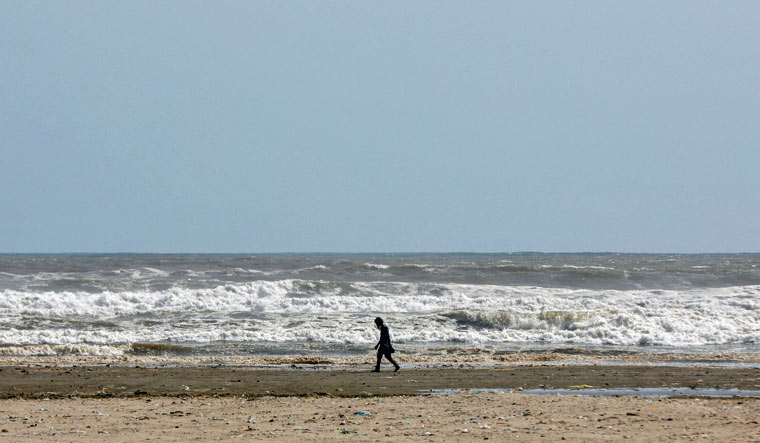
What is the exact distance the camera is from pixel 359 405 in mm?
10359

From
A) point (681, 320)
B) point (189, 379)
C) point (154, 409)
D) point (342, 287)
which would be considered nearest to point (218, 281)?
point (342, 287)

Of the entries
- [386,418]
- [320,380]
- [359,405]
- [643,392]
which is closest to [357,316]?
[320,380]

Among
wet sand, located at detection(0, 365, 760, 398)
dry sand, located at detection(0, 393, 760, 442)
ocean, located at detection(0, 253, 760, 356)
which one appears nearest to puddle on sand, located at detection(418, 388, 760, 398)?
wet sand, located at detection(0, 365, 760, 398)

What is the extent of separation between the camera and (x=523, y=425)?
8.76 metres

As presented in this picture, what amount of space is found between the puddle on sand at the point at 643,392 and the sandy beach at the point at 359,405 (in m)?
0.17

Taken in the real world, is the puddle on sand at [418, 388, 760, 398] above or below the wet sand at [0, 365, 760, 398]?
above

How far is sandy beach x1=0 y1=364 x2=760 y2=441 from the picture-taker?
8.42 meters

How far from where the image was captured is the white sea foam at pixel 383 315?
21094 mm

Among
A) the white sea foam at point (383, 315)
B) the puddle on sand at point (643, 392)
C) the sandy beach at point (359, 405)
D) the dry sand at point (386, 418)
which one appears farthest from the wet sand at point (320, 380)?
the white sea foam at point (383, 315)

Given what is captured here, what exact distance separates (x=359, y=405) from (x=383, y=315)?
51.8 ft

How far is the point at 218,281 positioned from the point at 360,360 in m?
25.1

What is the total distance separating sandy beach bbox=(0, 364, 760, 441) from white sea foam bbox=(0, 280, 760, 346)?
6.55 meters

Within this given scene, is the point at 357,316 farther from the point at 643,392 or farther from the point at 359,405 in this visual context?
the point at 359,405

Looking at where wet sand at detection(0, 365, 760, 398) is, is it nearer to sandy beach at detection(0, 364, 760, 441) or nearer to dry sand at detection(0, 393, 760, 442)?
sandy beach at detection(0, 364, 760, 441)
